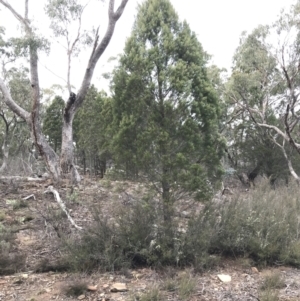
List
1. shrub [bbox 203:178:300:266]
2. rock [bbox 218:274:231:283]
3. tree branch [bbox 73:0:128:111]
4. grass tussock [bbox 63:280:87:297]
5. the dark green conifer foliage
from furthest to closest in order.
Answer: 1. tree branch [bbox 73:0:128:111]
2. shrub [bbox 203:178:300:266]
3. the dark green conifer foliage
4. rock [bbox 218:274:231:283]
5. grass tussock [bbox 63:280:87:297]

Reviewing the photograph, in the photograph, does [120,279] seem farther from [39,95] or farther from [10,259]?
[39,95]

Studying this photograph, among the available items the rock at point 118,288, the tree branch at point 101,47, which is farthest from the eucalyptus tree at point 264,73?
the rock at point 118,288

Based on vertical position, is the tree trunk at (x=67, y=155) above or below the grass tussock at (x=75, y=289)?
above

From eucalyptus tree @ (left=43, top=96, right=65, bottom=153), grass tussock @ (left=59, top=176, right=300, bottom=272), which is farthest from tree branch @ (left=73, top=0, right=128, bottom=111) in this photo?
eucalyptus tree @ (left=43, top=96, right=65, bottom=153)

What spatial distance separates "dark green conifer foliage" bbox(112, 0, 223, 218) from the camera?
4.95 metres

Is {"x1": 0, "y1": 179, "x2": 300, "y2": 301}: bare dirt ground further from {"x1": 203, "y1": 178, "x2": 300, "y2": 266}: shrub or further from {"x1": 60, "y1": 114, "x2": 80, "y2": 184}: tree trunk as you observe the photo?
{"x1": 60, "y1": 114, "x2": 80, "y2": 184}: tree trunk

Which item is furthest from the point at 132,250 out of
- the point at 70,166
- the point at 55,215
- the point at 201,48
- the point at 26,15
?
the point at 26,15

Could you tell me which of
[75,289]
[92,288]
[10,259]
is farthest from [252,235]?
[10,259]

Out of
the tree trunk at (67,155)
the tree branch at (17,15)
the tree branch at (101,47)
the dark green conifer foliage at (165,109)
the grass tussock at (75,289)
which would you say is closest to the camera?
the grass tussock at (75,289)

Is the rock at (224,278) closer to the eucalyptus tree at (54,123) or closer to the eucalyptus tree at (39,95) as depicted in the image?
the eucalyptus tree at (39,95)

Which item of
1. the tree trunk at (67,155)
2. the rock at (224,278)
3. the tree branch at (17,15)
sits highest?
the tree branch at (17,15)

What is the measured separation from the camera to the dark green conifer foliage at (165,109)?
4.95 metres

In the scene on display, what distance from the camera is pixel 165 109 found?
500cm

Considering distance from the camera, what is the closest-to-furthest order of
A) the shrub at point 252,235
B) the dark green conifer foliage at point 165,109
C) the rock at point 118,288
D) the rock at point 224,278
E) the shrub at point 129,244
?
the rock at point 118,288 < the rock at point 224,278 < the shrub at point 129,244 < the dark green conifer foliage at point 165,109 < the shrub at point 252,235
